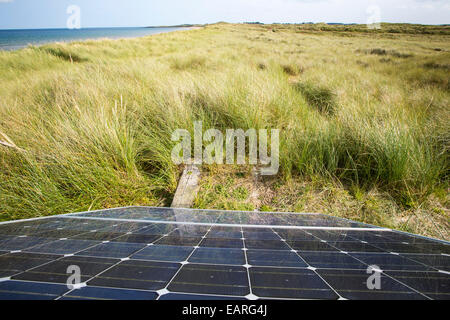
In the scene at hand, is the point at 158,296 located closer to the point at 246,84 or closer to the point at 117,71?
the point at 246,84

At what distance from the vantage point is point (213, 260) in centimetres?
137

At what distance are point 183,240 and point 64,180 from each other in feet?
8.07

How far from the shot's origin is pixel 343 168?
344cm

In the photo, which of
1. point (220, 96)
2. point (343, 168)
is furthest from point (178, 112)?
point (343, 168)
